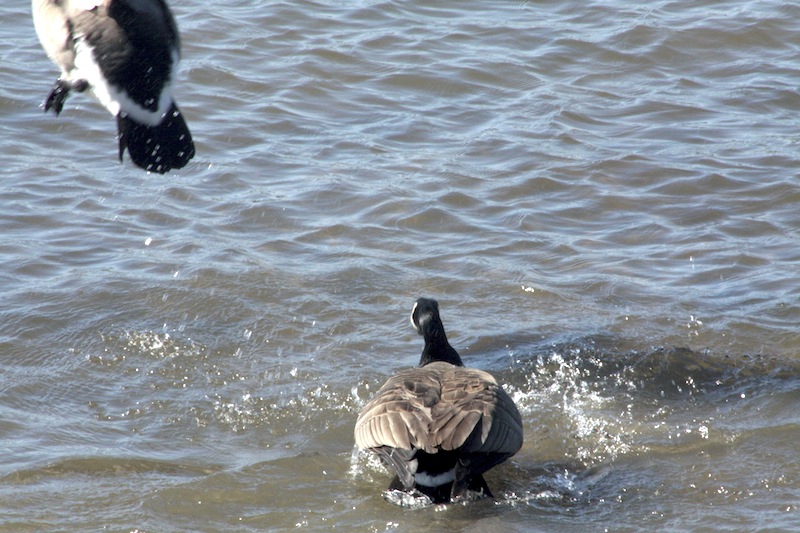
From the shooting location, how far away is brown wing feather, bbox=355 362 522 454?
182 inches

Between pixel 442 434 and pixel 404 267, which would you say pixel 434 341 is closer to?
pixel 442 434

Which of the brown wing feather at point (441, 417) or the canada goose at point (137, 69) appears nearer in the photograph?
the canada goose at point (137, 69)

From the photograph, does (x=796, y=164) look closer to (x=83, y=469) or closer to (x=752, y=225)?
(x=752, y=225)

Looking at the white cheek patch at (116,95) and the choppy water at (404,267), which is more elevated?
the white cheek patch at (116,95)

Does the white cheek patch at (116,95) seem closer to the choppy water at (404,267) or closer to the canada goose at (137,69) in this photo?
the canada goose at (137,69)

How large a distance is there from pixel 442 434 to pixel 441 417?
0.38 ft

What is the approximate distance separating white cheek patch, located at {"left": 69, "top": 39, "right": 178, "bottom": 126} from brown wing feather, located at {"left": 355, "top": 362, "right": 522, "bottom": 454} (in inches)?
111

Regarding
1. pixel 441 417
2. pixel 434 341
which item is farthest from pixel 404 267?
pixel 441 417

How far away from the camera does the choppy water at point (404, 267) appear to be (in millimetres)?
4930

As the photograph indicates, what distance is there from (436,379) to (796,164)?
523 cm

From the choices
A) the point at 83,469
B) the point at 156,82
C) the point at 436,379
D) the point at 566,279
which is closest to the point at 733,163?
the point at 566,279

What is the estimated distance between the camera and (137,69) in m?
2.06

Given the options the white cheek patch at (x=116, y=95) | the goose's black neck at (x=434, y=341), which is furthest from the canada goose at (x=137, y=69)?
the goose's black neck at (x=434, y=341)

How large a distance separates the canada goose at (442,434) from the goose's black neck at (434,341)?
83 cm
